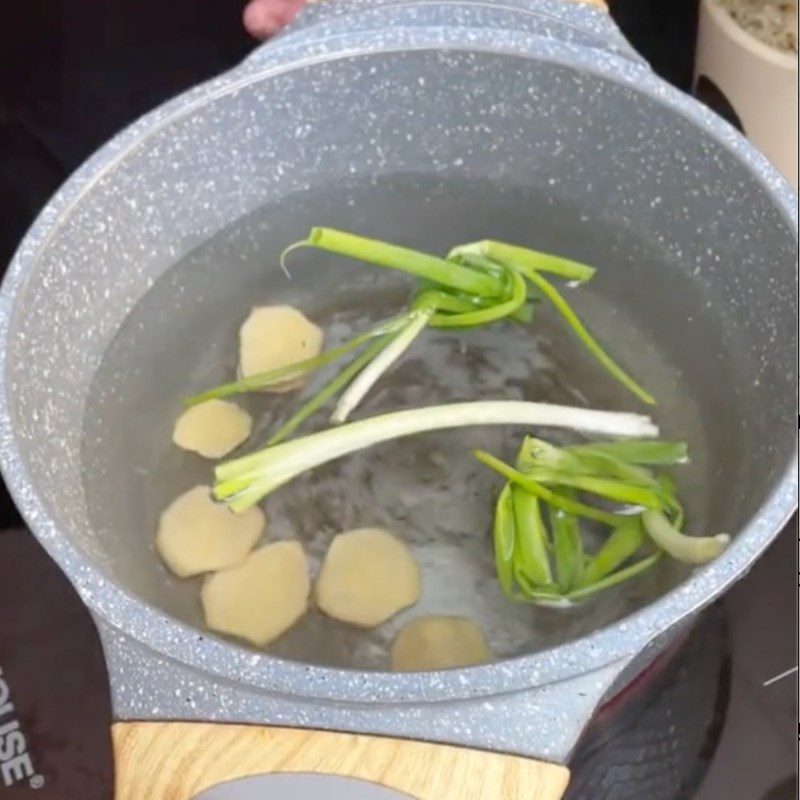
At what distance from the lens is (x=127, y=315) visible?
2.30ft

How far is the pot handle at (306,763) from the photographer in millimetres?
435

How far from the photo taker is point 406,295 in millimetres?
761

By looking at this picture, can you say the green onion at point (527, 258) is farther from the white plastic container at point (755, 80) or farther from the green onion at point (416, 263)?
the white plastic container at point (755, 80)

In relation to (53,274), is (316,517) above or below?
below

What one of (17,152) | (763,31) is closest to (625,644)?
(763,31)

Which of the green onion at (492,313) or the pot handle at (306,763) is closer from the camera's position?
the pot handle at (306,763)

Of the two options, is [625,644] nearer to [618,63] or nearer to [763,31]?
[618,63]

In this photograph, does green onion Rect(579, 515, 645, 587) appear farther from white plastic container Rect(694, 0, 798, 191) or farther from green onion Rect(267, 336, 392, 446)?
white plastic container Rect(694, 0, 798, 191)

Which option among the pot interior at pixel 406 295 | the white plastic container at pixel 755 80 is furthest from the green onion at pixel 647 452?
the white plastic container at pixel 755 80

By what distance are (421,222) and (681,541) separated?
0.28 meters

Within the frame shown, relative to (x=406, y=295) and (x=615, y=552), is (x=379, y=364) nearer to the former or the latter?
(x=406, y=295)

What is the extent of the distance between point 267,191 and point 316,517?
0.67ft

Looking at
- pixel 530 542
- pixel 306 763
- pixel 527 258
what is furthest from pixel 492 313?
pixel 306 763

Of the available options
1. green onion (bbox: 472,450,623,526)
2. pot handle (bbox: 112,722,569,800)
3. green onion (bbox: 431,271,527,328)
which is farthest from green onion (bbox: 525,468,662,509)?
pot handle (bbox: 112,722,569,800)
